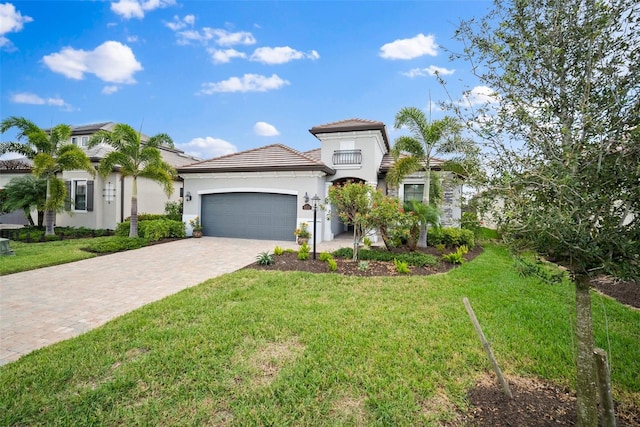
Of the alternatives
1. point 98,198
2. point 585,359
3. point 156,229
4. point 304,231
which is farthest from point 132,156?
point 585,359

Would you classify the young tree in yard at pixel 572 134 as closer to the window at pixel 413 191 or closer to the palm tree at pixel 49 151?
the window at pixel 413 191

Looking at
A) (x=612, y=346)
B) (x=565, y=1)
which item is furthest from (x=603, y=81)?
(x=612, y=346)

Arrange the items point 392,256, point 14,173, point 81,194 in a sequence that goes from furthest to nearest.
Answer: point 14,173 < point 81,194 < point 392,256

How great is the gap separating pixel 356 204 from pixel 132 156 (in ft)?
35.3

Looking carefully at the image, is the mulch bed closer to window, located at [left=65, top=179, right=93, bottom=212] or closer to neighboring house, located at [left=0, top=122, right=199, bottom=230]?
neighboring house, located at [left=0, top=122, right=199, bottom=230]

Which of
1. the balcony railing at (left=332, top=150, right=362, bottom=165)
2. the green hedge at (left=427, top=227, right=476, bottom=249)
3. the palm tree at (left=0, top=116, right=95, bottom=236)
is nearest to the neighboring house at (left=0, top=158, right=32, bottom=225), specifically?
the palm tree at (left=0, top=116, right=95, bottom=236)

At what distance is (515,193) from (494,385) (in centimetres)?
218

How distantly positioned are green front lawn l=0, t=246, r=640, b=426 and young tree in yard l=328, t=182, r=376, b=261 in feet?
11.3

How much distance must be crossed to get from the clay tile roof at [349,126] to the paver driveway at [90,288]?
747 cm

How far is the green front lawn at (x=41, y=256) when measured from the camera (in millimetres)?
8086

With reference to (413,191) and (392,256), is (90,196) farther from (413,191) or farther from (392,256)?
(413,191)

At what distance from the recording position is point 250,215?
14945 millimetres

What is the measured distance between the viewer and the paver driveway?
451 cm

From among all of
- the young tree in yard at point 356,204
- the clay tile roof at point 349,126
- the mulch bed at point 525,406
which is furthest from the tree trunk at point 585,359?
the clay tile roof at point 349,126
